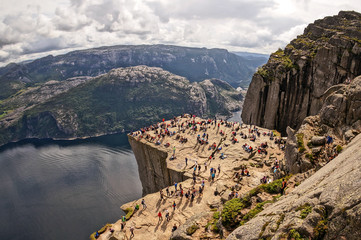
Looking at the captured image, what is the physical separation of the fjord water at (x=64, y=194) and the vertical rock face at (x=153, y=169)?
4878 centimetres

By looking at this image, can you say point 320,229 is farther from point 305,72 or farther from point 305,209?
point 305,72

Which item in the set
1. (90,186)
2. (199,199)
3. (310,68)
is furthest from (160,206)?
(90,186)

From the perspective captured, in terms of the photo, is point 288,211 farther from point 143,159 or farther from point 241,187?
point 143,159

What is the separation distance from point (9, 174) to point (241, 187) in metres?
201

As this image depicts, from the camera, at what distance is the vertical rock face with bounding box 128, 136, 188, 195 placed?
53.8 metres

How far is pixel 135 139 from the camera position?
216 feet

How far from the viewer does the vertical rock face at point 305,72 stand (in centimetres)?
5412

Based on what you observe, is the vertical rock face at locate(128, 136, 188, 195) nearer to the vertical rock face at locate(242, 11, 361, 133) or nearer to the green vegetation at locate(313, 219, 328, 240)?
the vertical rock face at locate(242, 11, 361, 133)

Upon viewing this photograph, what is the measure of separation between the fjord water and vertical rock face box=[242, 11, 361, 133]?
83.7m

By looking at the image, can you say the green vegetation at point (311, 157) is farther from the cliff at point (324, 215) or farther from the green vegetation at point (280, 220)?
the green vegetation at point (280, 220)

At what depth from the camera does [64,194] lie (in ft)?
429

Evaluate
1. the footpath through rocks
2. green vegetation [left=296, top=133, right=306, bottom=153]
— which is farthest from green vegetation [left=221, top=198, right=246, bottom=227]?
green vegetation [left=296, top=133, right=306, bottom=153]

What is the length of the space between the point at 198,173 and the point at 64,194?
119 metres

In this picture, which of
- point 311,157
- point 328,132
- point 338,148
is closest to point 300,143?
point 311,157
